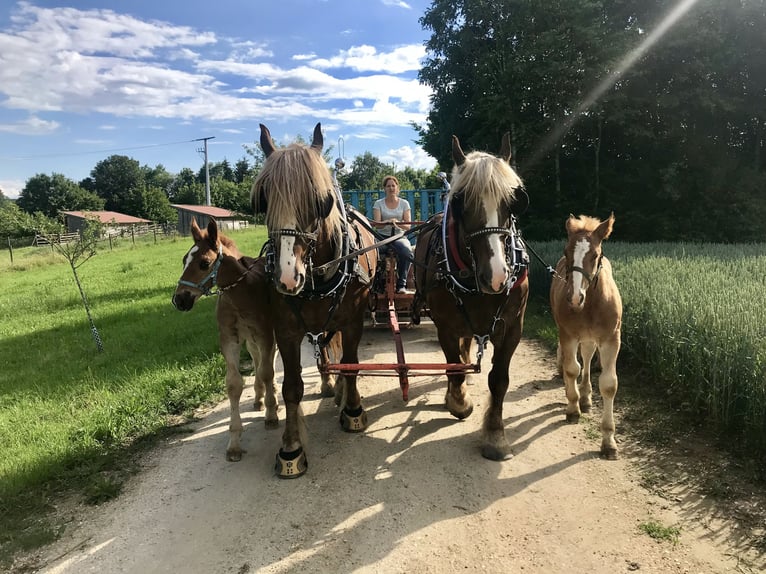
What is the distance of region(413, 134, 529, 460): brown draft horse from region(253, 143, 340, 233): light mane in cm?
100

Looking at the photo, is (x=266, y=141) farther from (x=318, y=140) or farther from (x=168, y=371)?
(x=168, y=371)

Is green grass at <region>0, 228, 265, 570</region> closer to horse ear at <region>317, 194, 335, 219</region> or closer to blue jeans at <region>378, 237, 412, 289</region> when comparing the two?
blue jeans at <region>378, 237, 412, 289</region>

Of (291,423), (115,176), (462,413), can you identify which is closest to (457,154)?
(462,413)

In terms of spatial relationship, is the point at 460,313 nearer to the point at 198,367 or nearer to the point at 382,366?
the point at 382,366

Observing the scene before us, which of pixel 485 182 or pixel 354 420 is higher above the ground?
pixel 485 182

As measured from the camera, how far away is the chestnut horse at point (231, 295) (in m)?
3.76

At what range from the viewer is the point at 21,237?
3872 cm

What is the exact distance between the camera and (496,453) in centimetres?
376

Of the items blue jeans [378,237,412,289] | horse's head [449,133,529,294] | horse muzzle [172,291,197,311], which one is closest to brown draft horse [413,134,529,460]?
horse's head [449,133,529,294]

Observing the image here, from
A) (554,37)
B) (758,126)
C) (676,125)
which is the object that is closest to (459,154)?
(554,37)

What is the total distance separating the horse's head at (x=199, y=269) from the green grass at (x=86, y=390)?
5.24 feet

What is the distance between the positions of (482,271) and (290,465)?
2184 mm

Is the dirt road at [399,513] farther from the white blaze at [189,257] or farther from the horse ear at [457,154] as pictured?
the horse ear at [457,154]

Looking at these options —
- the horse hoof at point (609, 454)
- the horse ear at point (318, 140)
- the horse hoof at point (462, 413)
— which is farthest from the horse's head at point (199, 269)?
the horse hoof at point (609, 454)
